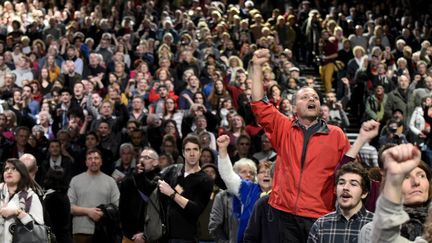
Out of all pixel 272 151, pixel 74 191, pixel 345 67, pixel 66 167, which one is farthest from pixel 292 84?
pixel 74 191

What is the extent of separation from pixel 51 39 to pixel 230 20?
5742 mm

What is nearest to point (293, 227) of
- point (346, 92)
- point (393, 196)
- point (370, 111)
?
point (393, 196)

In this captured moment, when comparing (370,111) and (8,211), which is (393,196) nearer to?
(8,211)

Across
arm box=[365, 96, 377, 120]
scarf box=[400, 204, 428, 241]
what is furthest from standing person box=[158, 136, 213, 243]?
arm box=[365, 96, 377, 120]

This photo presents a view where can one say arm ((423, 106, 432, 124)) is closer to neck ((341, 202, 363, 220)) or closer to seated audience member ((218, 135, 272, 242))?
seated audience member ((218, 135, 272, 242))

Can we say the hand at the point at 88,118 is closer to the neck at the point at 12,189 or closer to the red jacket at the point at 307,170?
the neck at the point at 12,189

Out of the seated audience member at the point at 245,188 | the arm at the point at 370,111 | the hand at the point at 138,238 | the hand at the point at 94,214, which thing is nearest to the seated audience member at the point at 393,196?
the seated audience member at the point at 245,188

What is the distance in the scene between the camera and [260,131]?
14.7 m

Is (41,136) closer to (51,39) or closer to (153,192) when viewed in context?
(153,192)

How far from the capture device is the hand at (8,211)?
802 cm

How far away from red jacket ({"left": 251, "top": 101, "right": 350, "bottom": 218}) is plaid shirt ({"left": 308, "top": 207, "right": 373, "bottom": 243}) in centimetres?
62

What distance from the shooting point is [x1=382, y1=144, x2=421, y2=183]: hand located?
3877 mm

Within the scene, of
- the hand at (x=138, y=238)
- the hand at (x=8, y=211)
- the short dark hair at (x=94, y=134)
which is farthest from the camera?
the short dark hair at (x=94, y=134)

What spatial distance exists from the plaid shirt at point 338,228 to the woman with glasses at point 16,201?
3.01 meters
